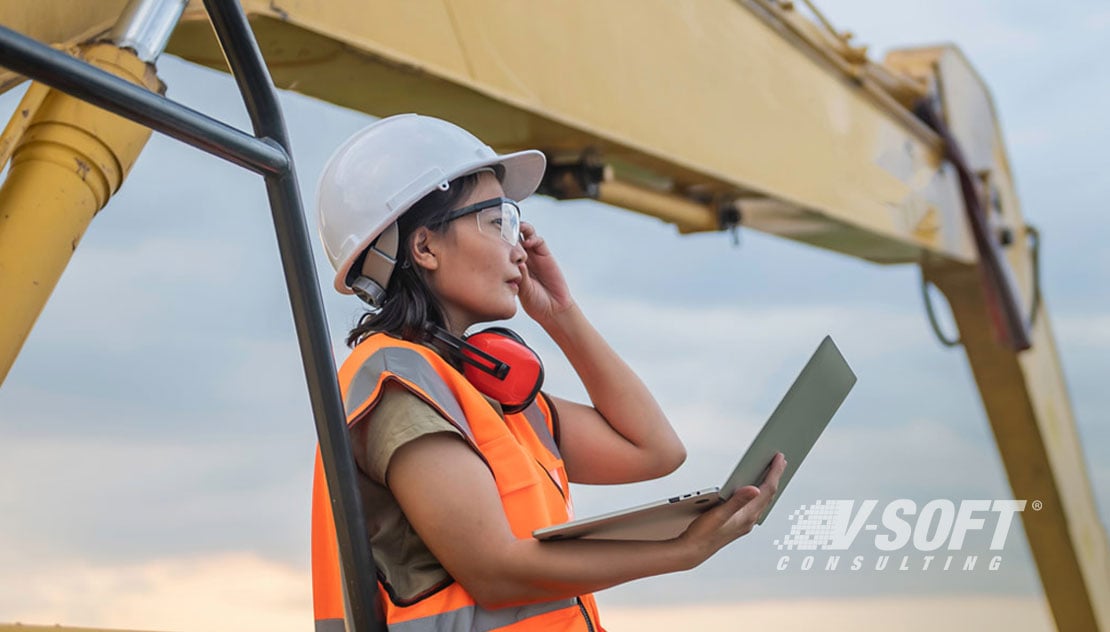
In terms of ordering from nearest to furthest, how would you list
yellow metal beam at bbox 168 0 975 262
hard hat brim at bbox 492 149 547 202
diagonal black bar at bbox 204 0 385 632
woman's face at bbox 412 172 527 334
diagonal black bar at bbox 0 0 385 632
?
diagonal black bar at bbox 0 0 385 632, diagonal black bar at bbox 204 0 385 632, woman's face at bbox 412 172 527 334, hard hat brim at bbox 492 149 547 202, yellow metal beam at bbox 168 0 975 262

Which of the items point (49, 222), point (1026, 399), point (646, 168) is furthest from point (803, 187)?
point (49, 222)

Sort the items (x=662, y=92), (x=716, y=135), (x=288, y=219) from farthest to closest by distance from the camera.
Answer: (x=716, y=135) → (x=662, y=92) → (x=288, y=219)

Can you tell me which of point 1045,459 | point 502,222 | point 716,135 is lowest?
point 1045,459

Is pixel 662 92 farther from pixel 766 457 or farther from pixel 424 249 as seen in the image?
pixel 766 457

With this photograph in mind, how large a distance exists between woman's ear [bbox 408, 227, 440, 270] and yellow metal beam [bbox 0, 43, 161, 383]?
43cm

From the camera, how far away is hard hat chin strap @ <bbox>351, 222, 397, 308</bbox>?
1.88m

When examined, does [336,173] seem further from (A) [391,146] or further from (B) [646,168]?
(B) [646,168]

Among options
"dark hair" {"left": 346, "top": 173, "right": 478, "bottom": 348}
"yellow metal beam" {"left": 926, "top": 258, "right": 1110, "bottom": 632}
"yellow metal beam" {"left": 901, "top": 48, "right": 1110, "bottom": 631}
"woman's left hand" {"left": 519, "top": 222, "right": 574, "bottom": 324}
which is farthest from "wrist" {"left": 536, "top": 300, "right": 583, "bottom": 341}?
"yellow metal beam" {"left": 926, "top": 258, "right": 1110, "bottom": 632}

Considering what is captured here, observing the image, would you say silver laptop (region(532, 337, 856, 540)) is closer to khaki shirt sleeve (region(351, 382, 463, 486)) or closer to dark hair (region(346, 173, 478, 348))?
khaki shirt sleeve (region(351, 382, 463, 486))

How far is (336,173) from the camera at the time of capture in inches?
77.4

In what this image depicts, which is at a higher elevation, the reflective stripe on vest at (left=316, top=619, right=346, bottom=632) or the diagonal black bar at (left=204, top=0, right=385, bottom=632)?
the diagonal black bar at (left=204, top=0, right=385, bottom=632)

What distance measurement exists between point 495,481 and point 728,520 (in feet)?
1.00

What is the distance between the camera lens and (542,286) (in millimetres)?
2184

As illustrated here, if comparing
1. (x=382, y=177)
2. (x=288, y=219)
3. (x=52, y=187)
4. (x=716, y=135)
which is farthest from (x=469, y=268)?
(x=716, y=135)
